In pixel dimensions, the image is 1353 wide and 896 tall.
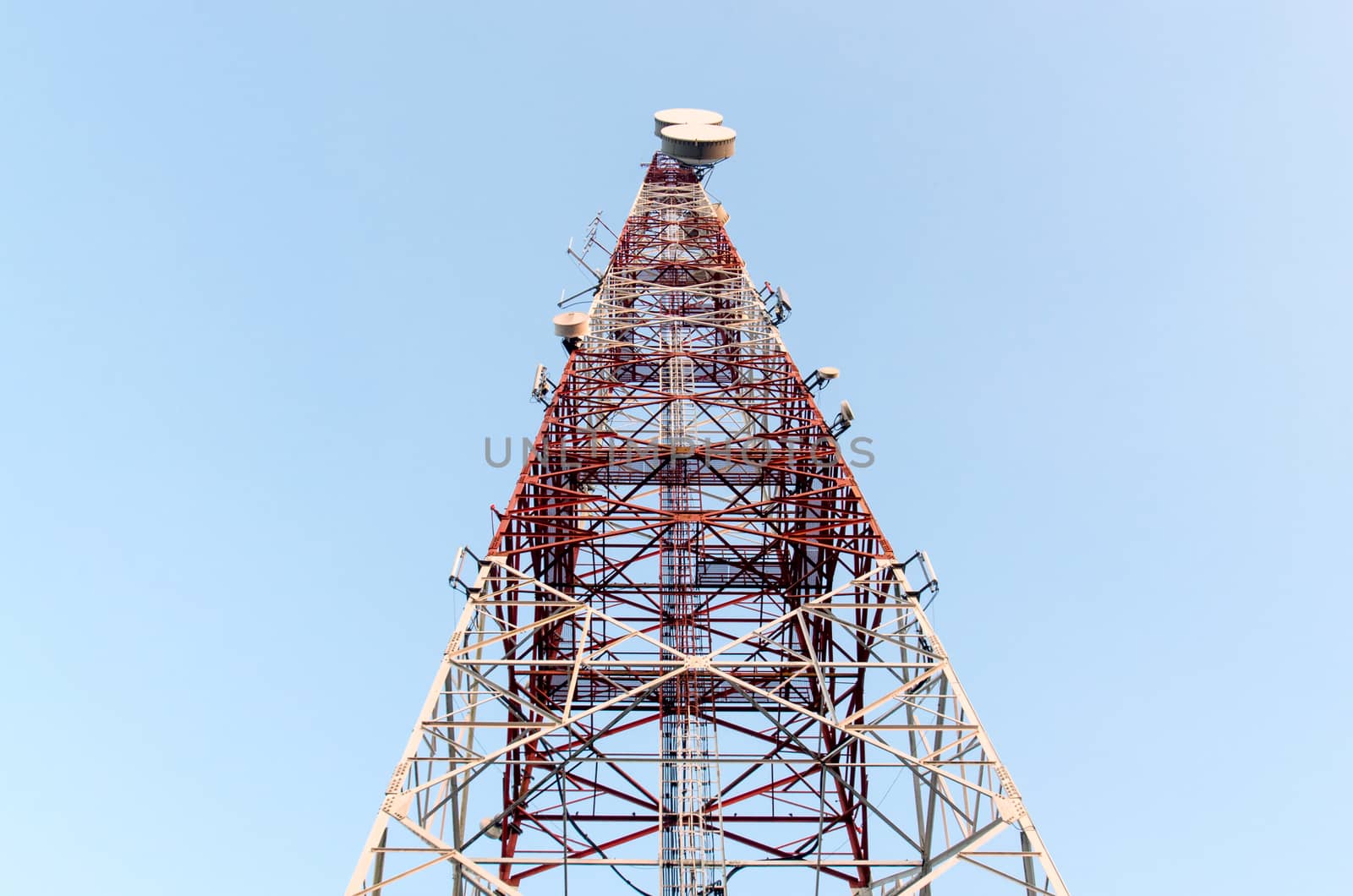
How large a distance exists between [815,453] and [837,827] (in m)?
8.06

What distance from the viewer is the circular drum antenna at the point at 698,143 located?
43.6 meters

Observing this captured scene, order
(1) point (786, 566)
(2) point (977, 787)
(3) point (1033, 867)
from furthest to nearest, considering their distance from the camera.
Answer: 1. (1) point (786, 566)
2. (2) point (977, 787)
3. (3) point (1033, 867)

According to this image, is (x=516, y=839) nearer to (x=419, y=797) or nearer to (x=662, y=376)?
(x=419, y=797)

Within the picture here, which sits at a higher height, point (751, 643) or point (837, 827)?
point (751, 643)

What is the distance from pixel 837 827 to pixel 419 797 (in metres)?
11.2

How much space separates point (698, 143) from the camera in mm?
43500

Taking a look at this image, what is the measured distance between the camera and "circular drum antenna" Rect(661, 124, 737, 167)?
43562mm

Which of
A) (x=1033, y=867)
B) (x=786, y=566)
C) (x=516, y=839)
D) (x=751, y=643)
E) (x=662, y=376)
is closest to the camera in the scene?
(x=1033, y=867)

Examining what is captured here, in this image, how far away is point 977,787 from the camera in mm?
15336

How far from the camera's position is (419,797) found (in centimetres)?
1562

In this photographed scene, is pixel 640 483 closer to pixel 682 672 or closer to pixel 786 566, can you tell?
pixel 786 566

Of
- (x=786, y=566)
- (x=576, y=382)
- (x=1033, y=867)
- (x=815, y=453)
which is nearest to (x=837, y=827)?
(x=786, y=566)

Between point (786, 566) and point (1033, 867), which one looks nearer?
point (1033, 867)

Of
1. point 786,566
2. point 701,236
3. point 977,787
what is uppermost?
point 701,236
